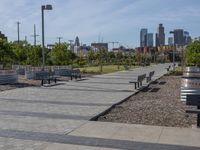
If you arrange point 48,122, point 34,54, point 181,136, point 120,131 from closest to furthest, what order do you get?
point 181,136
point 120,131
point 48,122
point 34,54

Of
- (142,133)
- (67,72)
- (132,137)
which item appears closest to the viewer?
(132,137)

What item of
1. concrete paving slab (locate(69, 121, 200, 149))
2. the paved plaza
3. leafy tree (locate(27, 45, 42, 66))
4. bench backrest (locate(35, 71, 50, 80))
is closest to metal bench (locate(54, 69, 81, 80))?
bench backrest (locate(35, 71, 50, 80))

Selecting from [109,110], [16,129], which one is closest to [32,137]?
[16,129]

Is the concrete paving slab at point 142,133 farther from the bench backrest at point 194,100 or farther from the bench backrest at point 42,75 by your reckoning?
the bench backrest at point 42,75

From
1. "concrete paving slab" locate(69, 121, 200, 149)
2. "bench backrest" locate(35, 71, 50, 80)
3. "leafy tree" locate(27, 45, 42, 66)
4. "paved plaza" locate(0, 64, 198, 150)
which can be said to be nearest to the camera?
"paved plaza" locate(0, 64, 198, 150)

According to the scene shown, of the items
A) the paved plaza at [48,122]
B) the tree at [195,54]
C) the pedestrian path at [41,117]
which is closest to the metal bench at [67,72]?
the tree at [195,54]

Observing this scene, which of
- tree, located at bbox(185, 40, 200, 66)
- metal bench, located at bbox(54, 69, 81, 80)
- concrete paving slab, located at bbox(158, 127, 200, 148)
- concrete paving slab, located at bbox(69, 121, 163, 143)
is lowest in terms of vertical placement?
concrete paving slab, located at bbox(158, 127, 200, 148)

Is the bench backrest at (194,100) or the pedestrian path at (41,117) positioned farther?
the bench backrest at (194,100)

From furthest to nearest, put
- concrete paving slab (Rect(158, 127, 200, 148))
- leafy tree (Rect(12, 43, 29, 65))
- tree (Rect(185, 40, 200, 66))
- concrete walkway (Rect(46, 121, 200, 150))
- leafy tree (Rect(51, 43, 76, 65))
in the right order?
leafy tree (Rect(12, 43, 29, 65)) < leafy tree (Rect(51, 43, 76, 65)) < tree (Rect(185, 40, 200, 66)) < concrete paving slab (Rect(158, 127, 200, 148)) < concrete walkway (Rect(46, 121, 200, 150))

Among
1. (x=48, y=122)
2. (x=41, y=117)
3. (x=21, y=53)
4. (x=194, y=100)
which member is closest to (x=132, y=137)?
(x=194, y=100)

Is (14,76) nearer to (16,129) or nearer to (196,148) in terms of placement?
(16,129)

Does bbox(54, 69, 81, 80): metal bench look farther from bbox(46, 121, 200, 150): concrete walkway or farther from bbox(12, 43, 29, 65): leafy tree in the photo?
bbox(46, 121, 200, 150): concrete walkway

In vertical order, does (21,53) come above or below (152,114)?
above

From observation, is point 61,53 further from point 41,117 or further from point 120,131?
point 120,131
